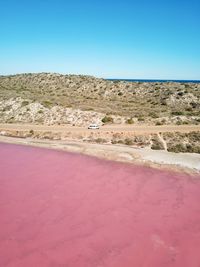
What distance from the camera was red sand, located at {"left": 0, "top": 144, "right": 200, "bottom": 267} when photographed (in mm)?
14391

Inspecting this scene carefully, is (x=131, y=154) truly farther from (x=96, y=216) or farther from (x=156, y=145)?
(x=96, y=216)

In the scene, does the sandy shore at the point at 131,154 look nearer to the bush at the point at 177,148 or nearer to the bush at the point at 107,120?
the bush at the point at 177,148

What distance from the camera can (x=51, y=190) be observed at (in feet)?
72.9

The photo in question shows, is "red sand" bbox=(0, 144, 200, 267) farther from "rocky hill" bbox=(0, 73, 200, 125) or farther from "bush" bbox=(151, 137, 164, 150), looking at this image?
"rocky hill" bbox=(0, 73, 200, 125)

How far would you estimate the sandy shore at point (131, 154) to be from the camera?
2781 cm

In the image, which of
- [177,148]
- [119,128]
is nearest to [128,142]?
[177,148]

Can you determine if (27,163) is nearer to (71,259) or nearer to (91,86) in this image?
(71,259)

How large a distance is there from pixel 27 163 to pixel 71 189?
25.1ft

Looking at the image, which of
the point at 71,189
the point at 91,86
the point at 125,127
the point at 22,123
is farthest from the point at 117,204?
the point at 91,86

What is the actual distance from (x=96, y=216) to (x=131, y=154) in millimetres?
13136

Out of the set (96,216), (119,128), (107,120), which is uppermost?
(107,120)

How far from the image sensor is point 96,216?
18.5 meters

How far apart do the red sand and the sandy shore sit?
1717mm

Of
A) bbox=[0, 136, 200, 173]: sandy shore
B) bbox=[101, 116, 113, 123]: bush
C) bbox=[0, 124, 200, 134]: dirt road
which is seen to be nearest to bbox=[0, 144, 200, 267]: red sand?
bbox=[0, 136, 200, 173]: sandy shore
